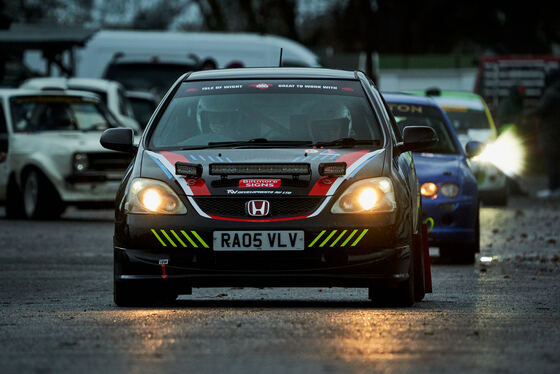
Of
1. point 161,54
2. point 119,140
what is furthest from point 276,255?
point 161,54

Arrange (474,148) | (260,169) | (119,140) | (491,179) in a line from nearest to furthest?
(260,169) → (119,140) → (474,148) → (491,179)

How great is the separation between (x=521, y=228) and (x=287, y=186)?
11.5m

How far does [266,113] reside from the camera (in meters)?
10.5

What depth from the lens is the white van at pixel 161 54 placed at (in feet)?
108

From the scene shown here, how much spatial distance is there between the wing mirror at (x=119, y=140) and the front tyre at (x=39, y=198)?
11.4m

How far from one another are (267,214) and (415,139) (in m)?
1.51

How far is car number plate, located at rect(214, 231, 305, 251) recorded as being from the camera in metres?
9.48

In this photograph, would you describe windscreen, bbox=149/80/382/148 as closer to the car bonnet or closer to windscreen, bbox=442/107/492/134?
the car bonnet

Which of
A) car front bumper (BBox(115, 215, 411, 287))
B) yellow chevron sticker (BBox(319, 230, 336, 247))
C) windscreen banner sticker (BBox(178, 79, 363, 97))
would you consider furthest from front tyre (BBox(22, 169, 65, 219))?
yellow chevron sticker (BBox(319, 230, 336, 247))

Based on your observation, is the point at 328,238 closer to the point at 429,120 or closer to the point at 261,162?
the point at 261,162

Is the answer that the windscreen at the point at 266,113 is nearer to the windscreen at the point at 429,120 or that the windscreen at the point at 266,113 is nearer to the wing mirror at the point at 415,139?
the wing mirror at the point at 415,139

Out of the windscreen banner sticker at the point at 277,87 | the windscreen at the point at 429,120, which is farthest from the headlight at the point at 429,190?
the windscreen banner sticker at the point at 277,87

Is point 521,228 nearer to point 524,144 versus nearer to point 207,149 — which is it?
point 207,149

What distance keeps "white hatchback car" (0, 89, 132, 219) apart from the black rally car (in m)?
11.6
